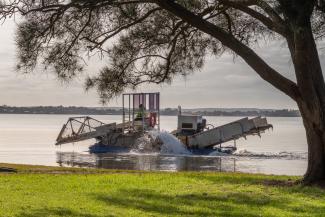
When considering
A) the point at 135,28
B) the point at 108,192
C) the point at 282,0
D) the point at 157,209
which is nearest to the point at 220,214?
the point at 157,209

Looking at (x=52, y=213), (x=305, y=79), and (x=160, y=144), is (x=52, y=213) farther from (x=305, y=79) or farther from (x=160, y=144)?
(x=160, y=144)

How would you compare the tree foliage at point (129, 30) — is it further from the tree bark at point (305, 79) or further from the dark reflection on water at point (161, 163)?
the dark reflection on water at point (161, 163)

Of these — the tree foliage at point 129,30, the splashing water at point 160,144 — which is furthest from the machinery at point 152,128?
the tree foliage at point 129,30

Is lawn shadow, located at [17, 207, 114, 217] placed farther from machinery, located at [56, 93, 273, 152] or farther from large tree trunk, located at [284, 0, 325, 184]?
machinery, located at [56, 93, 273, 152]

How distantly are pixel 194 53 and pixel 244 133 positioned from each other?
23336 mm

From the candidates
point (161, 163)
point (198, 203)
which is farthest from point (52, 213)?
point (161, 163)

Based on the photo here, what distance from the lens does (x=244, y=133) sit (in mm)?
41844

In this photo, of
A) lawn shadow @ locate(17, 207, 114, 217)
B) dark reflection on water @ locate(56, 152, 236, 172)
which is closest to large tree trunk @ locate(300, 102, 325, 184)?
lawn shadow @ locate(17, 207, 114, 217)

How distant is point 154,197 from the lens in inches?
491

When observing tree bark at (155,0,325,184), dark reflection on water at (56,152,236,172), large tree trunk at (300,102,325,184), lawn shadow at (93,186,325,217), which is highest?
tree bark at (155,0,325,184)

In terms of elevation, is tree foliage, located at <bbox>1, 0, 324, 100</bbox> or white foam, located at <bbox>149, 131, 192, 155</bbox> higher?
tree foliage, located at <bbox>1, 0, 324, 100</bbox>

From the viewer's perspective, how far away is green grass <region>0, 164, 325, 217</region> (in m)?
10.6

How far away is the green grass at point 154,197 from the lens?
10.6m

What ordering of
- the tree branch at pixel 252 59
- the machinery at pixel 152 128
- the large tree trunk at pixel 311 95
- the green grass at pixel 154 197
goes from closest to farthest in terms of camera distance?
the green grass at pixel 154 197 → the large tree trunk at pixel 311 95 → the tree branch at pixel 252 59 → the machinery at pixel 152 128
